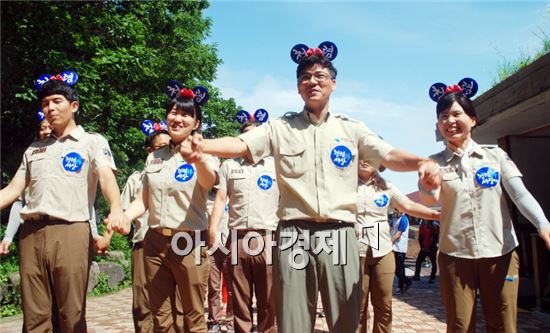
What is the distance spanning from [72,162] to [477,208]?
3.05 meters

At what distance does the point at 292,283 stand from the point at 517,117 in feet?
19.7

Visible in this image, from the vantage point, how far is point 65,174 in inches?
145

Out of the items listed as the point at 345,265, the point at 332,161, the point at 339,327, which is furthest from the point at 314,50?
the point at 339,327

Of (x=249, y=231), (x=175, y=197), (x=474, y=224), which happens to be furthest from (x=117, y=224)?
(x=474, y=224)

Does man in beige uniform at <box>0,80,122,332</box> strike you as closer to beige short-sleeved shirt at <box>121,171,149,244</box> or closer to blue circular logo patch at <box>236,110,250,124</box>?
beige short-sleeved shirt at <box>121,171,149,244</box>

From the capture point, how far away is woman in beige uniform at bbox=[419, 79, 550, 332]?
3328 millimetres

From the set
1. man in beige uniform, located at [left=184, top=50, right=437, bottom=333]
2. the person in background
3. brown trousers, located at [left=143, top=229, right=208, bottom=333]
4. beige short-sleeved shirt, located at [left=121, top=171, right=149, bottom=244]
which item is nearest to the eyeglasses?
man in beige uniform, located at [left=184, top=50, right=437, bottom=333]

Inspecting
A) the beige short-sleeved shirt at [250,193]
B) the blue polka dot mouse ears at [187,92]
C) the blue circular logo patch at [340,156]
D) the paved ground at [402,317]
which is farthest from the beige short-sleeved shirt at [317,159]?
the paved ground at [402,317]

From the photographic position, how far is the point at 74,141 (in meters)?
3.82

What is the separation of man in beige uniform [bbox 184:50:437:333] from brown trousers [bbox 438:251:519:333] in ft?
2.84

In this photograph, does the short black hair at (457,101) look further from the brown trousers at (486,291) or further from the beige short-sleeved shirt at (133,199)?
the beige short-sleeved shirt at (133,199)

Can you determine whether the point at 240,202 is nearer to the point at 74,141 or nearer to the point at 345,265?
the point at 74,141

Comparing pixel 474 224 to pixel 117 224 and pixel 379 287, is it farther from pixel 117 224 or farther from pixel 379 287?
pixel 117 224

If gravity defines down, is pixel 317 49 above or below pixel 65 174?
above
